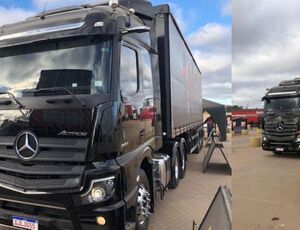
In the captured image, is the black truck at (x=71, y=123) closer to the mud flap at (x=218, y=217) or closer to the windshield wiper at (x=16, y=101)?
the windshield wiper at (x=16, y=101)

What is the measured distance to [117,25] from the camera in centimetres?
367

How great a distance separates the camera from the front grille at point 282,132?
12688 millimetres

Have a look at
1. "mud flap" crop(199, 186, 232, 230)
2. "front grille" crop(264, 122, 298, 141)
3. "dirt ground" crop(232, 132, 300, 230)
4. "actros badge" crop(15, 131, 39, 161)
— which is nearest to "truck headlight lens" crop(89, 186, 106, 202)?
"actros badge" crop(15, 131, 39, 161)

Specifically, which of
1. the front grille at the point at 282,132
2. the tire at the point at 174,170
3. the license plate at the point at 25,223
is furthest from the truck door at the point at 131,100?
the front grille at the point at 282,132

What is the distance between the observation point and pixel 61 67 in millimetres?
3605

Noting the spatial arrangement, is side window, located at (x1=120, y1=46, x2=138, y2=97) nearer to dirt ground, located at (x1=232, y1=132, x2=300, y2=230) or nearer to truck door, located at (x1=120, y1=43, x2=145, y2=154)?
truck door, located at (x1=120, y1=43, x2=145, y2=154)

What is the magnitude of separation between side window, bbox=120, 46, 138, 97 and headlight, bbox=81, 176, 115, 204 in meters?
0.88

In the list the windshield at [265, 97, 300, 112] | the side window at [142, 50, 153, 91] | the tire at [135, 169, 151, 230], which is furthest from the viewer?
the windshield at [265, 97, 300, 112]

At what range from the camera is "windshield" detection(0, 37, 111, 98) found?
350 centimetres

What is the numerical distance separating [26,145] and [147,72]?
1.83m

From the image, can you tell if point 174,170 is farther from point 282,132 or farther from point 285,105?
point 282,132

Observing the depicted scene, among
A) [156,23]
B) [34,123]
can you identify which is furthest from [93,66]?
[156,23]

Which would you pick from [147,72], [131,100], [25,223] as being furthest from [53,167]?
[147,72]

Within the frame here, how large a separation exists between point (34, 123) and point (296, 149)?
35.0ft
